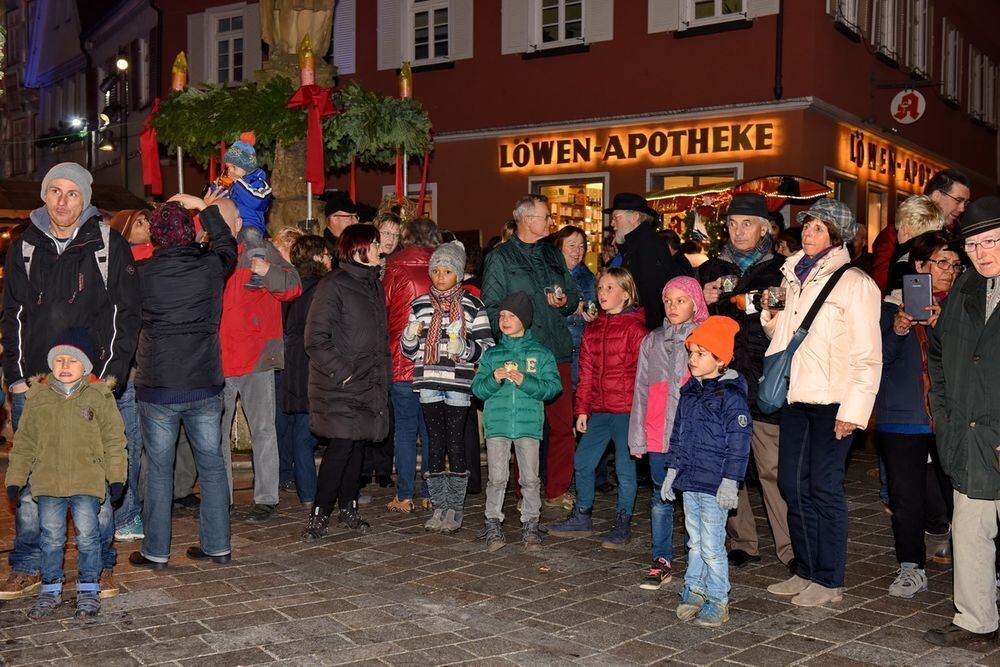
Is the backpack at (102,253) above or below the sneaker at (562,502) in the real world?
above

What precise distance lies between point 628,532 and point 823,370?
6.62 ft

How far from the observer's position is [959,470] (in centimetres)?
553

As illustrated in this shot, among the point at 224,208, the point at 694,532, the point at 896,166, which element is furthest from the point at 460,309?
the point at 896,166

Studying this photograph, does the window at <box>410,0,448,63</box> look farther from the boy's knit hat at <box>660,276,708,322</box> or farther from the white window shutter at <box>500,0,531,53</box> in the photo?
the boy's knit hat at <box>660,276,708,322</box>

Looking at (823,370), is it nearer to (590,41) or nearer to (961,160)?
(590,41)

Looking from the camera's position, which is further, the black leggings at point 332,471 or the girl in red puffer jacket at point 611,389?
the black leggings at point 332,471

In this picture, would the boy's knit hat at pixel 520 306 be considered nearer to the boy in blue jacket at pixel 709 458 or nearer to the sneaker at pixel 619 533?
the sneaker at pixel 619 533

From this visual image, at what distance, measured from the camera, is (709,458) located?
234 inches

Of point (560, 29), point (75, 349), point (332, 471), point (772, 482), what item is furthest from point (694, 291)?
point (560, 29)

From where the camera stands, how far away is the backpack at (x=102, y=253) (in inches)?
251

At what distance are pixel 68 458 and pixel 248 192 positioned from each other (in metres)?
3.20

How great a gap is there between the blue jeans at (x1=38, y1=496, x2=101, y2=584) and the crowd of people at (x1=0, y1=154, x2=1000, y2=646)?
0.05 ft

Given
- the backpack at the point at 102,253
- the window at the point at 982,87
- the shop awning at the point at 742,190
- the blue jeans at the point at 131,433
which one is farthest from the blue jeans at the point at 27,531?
the window at the point at 982,87

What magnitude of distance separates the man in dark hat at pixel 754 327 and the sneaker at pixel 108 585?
364 centimetres
